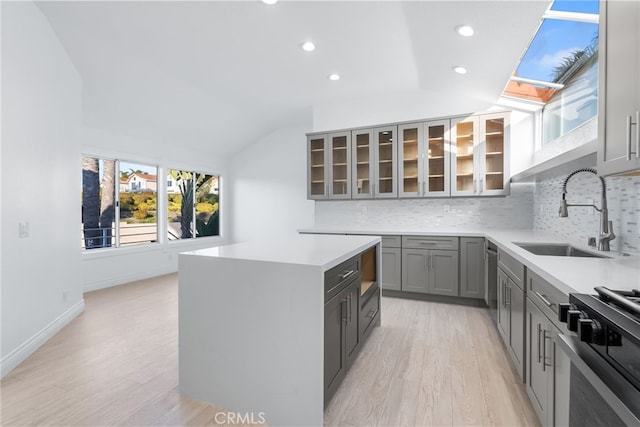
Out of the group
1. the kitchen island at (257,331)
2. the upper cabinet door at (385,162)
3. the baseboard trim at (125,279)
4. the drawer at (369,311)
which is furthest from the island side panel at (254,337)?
the baseboard trim at (125,279)

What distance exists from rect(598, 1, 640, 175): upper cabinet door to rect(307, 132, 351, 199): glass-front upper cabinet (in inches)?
133

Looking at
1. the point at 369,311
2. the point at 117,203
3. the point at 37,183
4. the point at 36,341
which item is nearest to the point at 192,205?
the point at 117,203

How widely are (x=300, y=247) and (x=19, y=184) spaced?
7.48 ft

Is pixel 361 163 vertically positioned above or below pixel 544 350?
above

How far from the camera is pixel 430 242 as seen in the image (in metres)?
3.80

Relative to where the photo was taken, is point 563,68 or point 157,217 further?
point 157,217

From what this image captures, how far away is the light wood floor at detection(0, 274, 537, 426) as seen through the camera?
1750mm

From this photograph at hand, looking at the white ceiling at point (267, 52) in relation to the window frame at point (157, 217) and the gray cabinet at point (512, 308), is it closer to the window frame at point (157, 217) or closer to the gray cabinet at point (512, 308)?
the window frame at point (157, 217)

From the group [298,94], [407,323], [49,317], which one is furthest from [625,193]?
[49,317]

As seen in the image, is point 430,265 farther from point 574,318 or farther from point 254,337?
point 574,318

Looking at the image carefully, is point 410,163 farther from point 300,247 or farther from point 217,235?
point 217,235

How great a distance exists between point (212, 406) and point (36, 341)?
1869 millimetres

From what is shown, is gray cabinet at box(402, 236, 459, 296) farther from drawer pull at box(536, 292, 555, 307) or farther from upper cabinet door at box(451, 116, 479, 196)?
drawer pull at box(536, 292, 555, 307)

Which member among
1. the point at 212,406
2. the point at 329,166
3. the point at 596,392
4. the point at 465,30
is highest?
Answer: the point at 465,30
